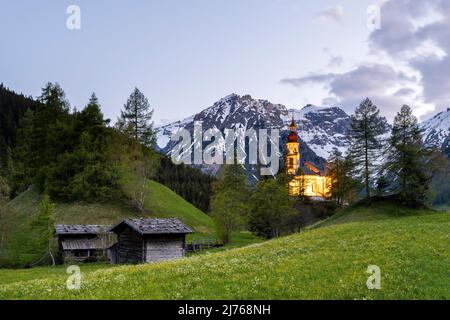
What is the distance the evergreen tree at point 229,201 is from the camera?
74.5 m

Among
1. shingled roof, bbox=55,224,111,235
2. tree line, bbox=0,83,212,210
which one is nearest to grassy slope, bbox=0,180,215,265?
tree line, bbox=0,83,212,210

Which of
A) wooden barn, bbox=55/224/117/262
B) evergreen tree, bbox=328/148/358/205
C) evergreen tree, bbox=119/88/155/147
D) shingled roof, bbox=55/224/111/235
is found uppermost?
evergreen tree, bbox=119/88/155/147

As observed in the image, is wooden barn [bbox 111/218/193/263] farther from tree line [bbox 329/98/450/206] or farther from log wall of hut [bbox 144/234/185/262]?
tree line [bbox 329/98/450/206]

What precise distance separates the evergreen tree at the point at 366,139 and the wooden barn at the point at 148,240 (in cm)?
3811

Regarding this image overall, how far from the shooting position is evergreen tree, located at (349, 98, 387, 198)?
7838 cm

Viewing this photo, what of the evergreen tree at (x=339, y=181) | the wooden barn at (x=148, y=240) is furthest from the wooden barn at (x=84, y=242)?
the evergreen tree at (x=339, y=181)

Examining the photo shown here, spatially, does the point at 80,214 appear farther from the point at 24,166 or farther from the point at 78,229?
the point at 24,166

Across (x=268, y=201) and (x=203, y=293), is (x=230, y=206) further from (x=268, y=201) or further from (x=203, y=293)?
(x=203, y=293)

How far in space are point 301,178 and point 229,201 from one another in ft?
120

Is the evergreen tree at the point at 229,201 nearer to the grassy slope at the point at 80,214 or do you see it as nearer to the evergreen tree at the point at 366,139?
the grassy slope at the point at 80,214

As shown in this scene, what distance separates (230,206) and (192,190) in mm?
92048

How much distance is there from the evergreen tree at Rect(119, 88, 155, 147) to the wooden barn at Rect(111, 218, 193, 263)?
115 feet

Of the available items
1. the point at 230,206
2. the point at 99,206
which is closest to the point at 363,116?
the point at 230,206

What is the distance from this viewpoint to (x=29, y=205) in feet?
266
